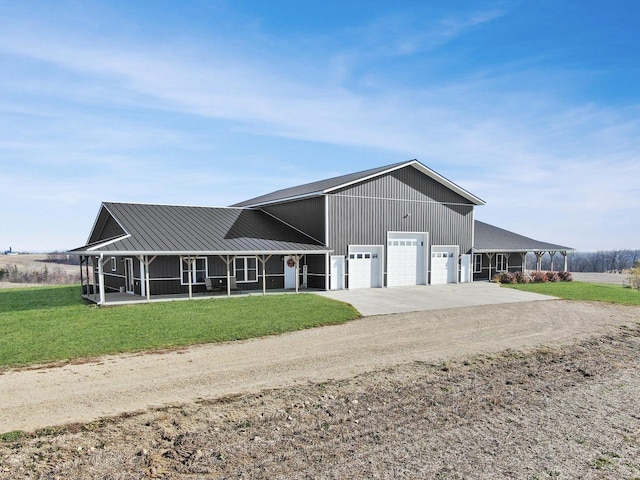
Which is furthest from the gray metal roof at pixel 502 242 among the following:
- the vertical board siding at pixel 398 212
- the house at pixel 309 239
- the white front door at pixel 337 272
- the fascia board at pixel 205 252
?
the fascia board at pixel 205 252

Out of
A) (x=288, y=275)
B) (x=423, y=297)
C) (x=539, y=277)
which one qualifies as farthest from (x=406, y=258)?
(x=539, y=277)

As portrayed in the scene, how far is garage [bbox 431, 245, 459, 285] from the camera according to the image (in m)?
26.4

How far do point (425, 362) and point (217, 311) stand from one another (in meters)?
8.32

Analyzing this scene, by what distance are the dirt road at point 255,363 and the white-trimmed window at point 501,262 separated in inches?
633

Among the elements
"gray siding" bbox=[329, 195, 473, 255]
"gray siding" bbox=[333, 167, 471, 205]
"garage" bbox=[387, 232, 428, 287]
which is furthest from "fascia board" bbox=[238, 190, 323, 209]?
"garage" bbox=[387, 232, 428, 287]

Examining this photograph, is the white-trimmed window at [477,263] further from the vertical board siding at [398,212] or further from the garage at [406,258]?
the garage at [406,258]

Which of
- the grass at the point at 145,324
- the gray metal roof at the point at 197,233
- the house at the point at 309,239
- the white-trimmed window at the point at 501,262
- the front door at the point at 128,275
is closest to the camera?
the grass at the point at 145,324

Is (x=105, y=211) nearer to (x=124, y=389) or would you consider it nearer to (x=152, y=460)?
(x=124, y=389)

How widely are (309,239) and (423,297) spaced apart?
271 inches

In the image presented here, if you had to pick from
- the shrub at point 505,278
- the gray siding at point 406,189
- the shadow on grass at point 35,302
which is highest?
the gray siding at point 406,189

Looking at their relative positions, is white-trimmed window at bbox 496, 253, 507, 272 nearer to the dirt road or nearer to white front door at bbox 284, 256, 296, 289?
white front door at bbox 284, 256, 296, 289

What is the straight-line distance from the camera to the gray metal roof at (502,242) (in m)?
29.4

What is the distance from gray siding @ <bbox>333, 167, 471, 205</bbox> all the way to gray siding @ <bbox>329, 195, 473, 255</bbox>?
31cm

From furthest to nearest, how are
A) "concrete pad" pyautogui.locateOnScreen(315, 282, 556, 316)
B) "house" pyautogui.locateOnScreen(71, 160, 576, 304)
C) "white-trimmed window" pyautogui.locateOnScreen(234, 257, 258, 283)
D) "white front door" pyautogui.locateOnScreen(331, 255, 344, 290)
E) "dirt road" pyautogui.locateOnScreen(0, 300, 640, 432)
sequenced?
"white front door" pyautogui.locateOnScreen(331, 255, 344, 290) → "white-trimmed window" pyautogui.locateOnScreen(234, 257, 258, 283) → "house" pyautogui.locateOnScreen(71, 160, 576, 304) → "concrete pad" pyautogui.locateOnScreen(315, 282, 556, 316) → "dirt road" pyautogui.locateOnScreen(0, 300, 640, 432)
